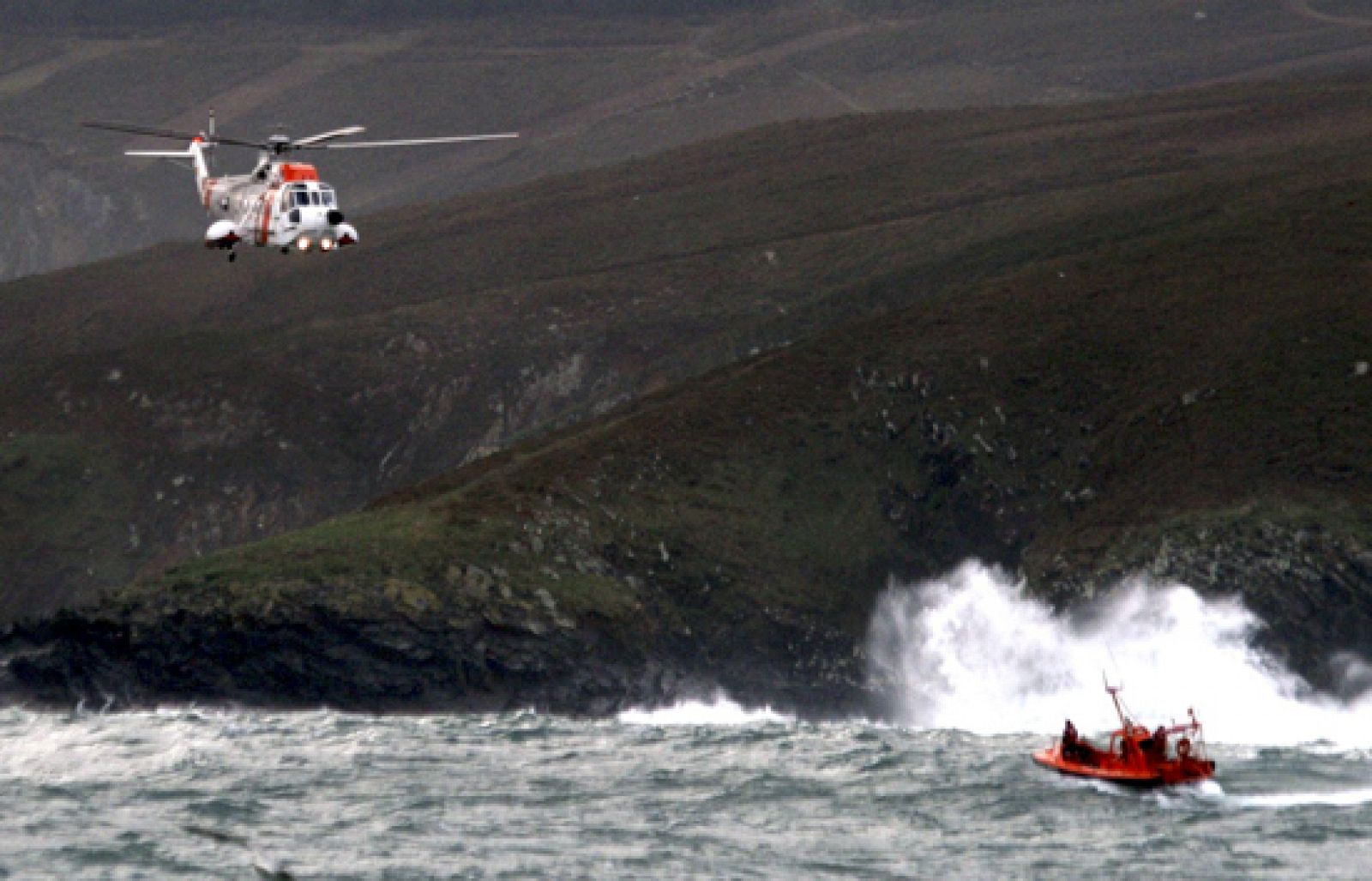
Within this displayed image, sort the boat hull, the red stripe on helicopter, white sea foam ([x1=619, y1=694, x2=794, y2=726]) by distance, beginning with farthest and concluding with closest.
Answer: white sea foam ([x1=619, y1=694, x2=794, y2=726]) < the red stripe on helicopter < the boat hull

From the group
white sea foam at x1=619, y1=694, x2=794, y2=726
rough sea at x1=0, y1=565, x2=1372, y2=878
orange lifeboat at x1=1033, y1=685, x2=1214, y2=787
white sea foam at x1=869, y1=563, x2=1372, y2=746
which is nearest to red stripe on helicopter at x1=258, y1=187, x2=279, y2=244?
rough sea at x1=0, y1=565, x2=1372, y2=878

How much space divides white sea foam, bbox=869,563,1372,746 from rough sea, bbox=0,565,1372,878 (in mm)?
144


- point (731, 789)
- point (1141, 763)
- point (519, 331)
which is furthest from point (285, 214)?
point (519, 331)

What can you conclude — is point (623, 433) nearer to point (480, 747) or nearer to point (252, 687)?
point (252, 687)

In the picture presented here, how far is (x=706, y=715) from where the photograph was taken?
102m

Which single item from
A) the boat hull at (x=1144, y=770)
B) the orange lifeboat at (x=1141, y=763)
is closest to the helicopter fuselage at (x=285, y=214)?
the orange lifeboat at (x=1141, y=763)

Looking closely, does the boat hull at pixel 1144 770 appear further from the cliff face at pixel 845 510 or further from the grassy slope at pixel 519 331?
the grassy slope at pixel 519 331

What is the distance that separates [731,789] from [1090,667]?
122 feet

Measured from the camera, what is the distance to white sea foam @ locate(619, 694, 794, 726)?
9888 centimetres

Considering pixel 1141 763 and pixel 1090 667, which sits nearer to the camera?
pixel 1141 763

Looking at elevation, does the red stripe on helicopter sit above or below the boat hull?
above

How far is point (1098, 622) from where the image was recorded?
10856 cm

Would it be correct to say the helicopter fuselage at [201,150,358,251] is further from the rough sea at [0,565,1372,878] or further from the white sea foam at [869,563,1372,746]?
the white sea foam at [869,563,1372,746]

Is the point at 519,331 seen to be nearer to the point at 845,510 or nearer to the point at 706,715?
the point at 845,510
